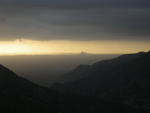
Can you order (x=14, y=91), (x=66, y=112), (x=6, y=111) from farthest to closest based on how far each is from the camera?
(x=14, y=91), (x=66, y=112), (x=6, y=111)

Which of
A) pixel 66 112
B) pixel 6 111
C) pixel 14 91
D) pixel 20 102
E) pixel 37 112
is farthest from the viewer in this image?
pixel 14 91

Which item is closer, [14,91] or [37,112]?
[37,112]

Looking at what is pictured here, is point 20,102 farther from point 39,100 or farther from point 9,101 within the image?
point 39,100

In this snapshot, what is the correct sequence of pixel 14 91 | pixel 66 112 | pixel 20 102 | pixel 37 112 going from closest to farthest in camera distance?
1. pixel 37 112
2. pixel 20 102
3. pixel 66 112
4. pixel 14 91

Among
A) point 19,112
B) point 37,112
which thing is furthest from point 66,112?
point 19,112

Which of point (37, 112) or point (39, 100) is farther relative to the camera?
point (39, 100)

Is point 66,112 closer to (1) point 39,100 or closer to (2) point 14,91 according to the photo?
(1) point 39,100

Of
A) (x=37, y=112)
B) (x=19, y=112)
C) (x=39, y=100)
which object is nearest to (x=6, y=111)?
(x=19, y=112)

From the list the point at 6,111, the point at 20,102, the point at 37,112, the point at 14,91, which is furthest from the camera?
the point at 14,91

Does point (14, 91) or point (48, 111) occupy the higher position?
point (14, 91)
